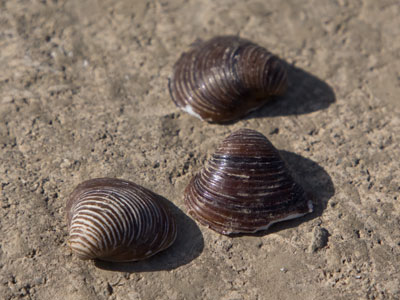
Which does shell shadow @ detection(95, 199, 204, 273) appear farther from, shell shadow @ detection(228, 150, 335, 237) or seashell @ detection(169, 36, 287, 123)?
seashell @ detection(169, 36, 287, 123)

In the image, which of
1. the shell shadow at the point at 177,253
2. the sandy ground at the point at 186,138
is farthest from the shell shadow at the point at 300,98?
the shell shadow at the point at 177,253

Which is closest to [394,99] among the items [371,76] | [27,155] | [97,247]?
[371,76]

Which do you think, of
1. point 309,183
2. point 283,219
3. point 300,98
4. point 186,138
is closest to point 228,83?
point 186,138

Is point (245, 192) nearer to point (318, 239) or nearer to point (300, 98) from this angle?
point (318, 239)

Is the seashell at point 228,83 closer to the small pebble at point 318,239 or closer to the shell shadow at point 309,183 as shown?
the shell shadow at point 309,183

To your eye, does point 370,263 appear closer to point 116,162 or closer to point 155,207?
point 155,207

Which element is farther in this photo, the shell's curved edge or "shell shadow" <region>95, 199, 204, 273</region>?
the shell's curved edge

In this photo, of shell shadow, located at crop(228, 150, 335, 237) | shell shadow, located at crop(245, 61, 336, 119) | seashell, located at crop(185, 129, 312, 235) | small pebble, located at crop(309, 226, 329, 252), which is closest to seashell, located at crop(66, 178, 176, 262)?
seashell, located at crop(185, 129, 312, 235)
